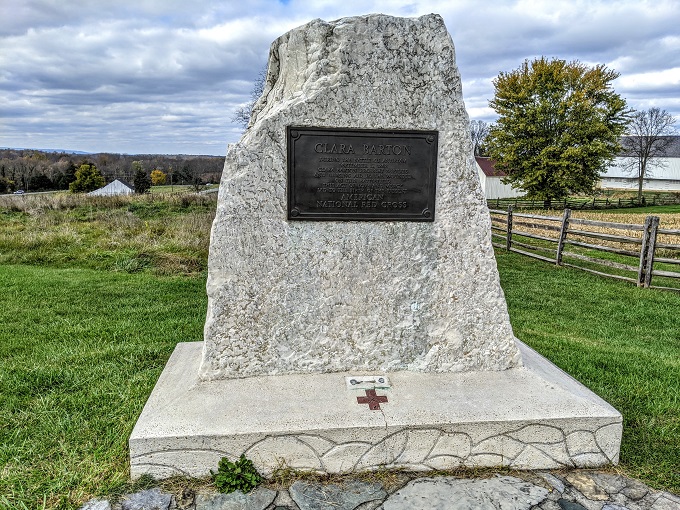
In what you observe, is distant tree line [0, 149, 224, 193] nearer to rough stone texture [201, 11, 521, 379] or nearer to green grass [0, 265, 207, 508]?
green grass [0, 265, 207, 508]

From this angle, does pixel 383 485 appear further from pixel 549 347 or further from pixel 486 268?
pixel 549 347

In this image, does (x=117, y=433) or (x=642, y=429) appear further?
(x=642, y=429)

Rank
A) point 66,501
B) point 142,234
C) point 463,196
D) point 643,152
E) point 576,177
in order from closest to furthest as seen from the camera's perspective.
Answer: point 66,501
point 463,196
point 142,234
point 576,177
point 643,152

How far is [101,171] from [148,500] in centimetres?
6088

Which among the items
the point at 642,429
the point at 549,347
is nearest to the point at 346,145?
the point at 642,429

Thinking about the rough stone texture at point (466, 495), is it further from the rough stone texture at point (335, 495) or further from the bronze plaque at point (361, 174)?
the bronze plaque at point (361, 174)

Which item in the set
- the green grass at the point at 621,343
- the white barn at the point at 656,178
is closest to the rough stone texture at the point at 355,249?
the green grass at the point at 621,343

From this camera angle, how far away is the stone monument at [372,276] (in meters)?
3.12

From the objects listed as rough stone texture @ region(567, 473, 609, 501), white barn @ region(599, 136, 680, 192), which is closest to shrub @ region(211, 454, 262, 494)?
rough stone texture @ region(567, 473, 609, 501)

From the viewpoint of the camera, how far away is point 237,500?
107 inches

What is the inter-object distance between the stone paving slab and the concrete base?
13cm

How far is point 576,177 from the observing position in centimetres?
3222

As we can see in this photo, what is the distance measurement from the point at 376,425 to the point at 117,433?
5.72ft

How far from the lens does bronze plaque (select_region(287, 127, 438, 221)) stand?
341 cm
